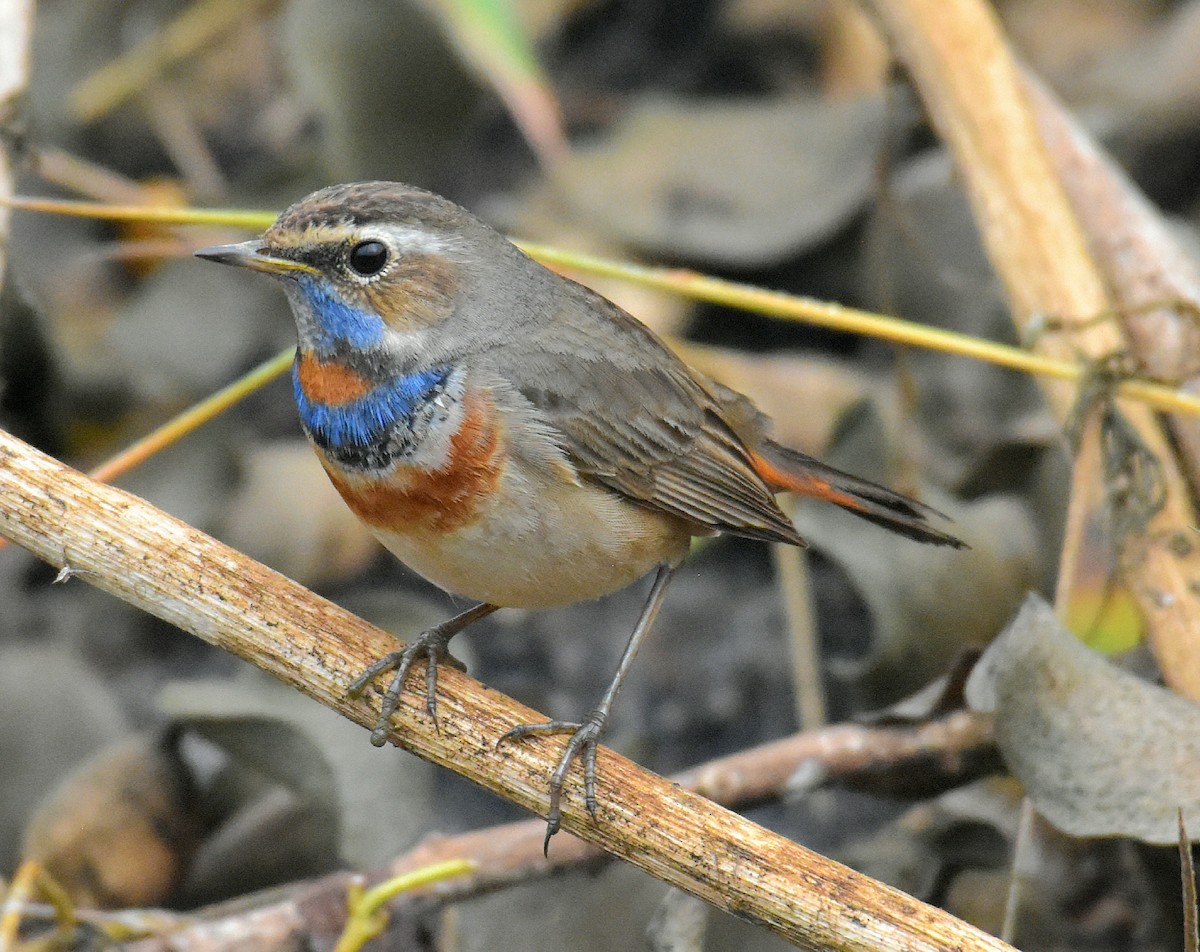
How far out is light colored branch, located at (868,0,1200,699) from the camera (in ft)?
12.8

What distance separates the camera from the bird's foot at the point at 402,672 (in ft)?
10.4

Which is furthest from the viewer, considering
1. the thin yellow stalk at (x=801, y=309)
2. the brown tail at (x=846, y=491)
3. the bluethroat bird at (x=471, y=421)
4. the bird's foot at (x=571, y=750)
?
the thin yellow stalk at (x=801, y=309)

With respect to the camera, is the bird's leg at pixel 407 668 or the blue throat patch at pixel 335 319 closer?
the bird's leg at pixel 407 668

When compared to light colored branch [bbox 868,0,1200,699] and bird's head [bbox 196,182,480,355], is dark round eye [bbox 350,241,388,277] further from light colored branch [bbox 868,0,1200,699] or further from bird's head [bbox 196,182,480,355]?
light colored branch [bbox 868,0,1200,699]

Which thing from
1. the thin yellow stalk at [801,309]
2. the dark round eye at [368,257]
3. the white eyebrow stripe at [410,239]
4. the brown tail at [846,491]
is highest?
the thin yellow stalk at [801,309]

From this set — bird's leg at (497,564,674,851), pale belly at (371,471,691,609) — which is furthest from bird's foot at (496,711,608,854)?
pale belly at (371,471,691,609)

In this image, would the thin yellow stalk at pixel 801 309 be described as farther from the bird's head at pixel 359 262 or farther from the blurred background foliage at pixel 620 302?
the bird's head at pixel 359 262

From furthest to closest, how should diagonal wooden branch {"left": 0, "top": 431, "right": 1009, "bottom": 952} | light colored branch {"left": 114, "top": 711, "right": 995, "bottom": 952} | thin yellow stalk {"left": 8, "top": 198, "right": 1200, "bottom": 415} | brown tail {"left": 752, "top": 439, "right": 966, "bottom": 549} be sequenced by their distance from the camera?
thin yellow stalk {"left": 8, "top": 198, "right": 1200, "bottom": 415} → brown tail {"left": 752, "top": 439, "right": 966, "bottom": 549} → light colored branch {"left": 114, "top": 711, "right": 995, "bottom": 952} → diagonal wooden branch {"left": 0, "top": 431, "right": 1009, "bottom": 952}

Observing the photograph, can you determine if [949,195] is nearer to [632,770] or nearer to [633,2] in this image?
[633,2]

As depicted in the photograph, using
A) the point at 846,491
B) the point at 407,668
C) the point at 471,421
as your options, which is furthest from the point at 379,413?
the point at 846,491

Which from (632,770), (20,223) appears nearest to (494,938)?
(632,770)

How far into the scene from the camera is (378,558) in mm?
5324

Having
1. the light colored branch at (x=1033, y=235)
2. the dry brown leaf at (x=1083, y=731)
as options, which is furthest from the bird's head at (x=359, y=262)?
the light colored branch at (x=1033, y=235)

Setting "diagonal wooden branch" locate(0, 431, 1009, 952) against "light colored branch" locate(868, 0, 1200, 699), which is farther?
"light colored branch" locate(868, 0, 1200, 699)
